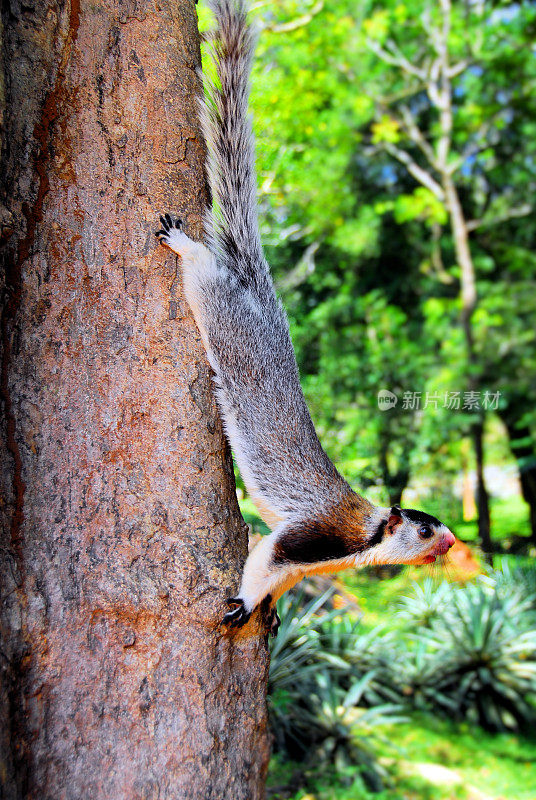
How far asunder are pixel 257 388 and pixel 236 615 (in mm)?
654

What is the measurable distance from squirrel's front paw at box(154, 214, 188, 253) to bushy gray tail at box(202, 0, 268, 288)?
0.18m

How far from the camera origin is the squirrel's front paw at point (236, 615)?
150 cm

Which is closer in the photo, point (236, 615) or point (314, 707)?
point (236, 615)

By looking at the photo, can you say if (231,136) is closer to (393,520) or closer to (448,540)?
(393,520)

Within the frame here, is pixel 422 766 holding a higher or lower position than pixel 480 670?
lower

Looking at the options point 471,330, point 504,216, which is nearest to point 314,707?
point 471,330

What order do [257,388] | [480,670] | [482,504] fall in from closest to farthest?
1. [257,388]
2. [480,670]
3. [482,504]

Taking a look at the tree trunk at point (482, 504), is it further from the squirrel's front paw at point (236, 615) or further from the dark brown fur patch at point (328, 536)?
the squirrel's front paw at point (236, 615)

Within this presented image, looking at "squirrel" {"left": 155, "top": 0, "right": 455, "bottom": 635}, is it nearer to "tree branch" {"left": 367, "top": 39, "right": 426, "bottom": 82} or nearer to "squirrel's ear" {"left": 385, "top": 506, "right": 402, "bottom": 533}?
"squirrel's ear" {"left": 385, "top": 506, "right": 402, "bottom": 533}

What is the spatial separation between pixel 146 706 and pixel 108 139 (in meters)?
1.46

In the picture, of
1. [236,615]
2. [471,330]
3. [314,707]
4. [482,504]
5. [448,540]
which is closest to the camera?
[236,615]

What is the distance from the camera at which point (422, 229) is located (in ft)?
34.2

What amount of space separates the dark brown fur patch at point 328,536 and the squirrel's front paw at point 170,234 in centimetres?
90

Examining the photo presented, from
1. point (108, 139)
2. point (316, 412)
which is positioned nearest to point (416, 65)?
point (316, 412)
